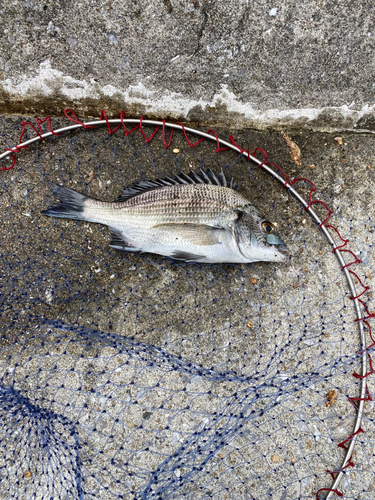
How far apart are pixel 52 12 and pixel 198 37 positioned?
1.21 m

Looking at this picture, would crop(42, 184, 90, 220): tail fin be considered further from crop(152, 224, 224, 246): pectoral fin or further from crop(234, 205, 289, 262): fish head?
crop(234, 205, 289, 262): fish head

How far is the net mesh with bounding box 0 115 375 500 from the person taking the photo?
8.72 ft

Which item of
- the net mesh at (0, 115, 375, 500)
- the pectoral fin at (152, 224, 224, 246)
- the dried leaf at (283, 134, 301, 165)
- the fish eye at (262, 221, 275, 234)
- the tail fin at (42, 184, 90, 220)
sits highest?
the dried leaf at (283, 134, 301, 165)

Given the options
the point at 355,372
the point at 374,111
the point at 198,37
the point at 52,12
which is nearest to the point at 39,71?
→ the point at 52,12

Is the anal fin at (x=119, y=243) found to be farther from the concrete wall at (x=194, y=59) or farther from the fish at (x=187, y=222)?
the concrete wall at (x=194, y=59)

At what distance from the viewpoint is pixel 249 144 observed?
114 inches

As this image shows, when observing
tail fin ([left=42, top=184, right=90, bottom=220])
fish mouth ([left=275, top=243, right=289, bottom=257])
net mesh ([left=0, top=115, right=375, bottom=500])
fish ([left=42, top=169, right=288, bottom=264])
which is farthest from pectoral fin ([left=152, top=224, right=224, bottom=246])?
tail fin ([left=42, top=184, right=90, bottom=220])

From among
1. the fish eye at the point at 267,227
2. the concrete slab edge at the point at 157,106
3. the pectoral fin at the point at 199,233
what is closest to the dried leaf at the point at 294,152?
the concrete slab edge at the point at 157,106

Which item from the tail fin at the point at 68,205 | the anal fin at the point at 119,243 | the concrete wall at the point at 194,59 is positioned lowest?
the anal fin at the point at 119,243

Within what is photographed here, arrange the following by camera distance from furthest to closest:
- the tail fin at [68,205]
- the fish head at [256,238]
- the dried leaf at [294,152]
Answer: the dried leaf at [294,152]
the tail fin at [68,205]
the fish head at [256,238]

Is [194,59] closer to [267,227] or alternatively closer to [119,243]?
[267,227]

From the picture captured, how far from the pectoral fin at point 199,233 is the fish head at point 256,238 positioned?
0.53 ft

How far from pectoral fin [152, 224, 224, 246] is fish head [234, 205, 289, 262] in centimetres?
16

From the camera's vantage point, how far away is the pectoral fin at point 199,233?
100 inches
